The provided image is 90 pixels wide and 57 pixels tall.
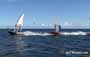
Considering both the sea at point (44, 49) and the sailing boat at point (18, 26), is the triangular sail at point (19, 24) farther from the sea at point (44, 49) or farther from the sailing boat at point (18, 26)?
the sea at point (44, 49)

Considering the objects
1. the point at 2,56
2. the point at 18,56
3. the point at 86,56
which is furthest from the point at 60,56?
the point at 2,56

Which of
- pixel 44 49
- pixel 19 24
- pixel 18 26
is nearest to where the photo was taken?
pixel 44 49

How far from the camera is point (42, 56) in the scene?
138 feet

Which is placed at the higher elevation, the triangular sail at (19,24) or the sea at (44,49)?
the triangular sail at (19,24)

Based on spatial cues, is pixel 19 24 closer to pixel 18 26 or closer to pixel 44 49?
pixel 18 26

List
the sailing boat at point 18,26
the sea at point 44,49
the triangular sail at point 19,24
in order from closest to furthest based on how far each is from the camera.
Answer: the sea at point 44,49
the sailing boat at point 18,26
the triangular sail at point 19,24

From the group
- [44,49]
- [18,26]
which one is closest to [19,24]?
[18,26]

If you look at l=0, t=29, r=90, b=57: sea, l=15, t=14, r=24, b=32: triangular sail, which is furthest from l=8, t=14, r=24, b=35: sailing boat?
l=0, t=29, r=90, b=57: sea

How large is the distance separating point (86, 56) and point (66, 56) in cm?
362

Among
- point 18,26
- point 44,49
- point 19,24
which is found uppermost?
point 19,24

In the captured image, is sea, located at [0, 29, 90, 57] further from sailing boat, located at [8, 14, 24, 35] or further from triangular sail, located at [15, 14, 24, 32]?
triangular sail, located at [15, 14, 24, 32]

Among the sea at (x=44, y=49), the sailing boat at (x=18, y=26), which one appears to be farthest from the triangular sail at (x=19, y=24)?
the sea at (x=44, y=49)

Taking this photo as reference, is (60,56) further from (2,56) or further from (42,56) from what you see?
(2,56)

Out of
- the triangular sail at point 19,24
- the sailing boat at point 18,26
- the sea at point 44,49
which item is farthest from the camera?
the triangular sail at point 19,24
